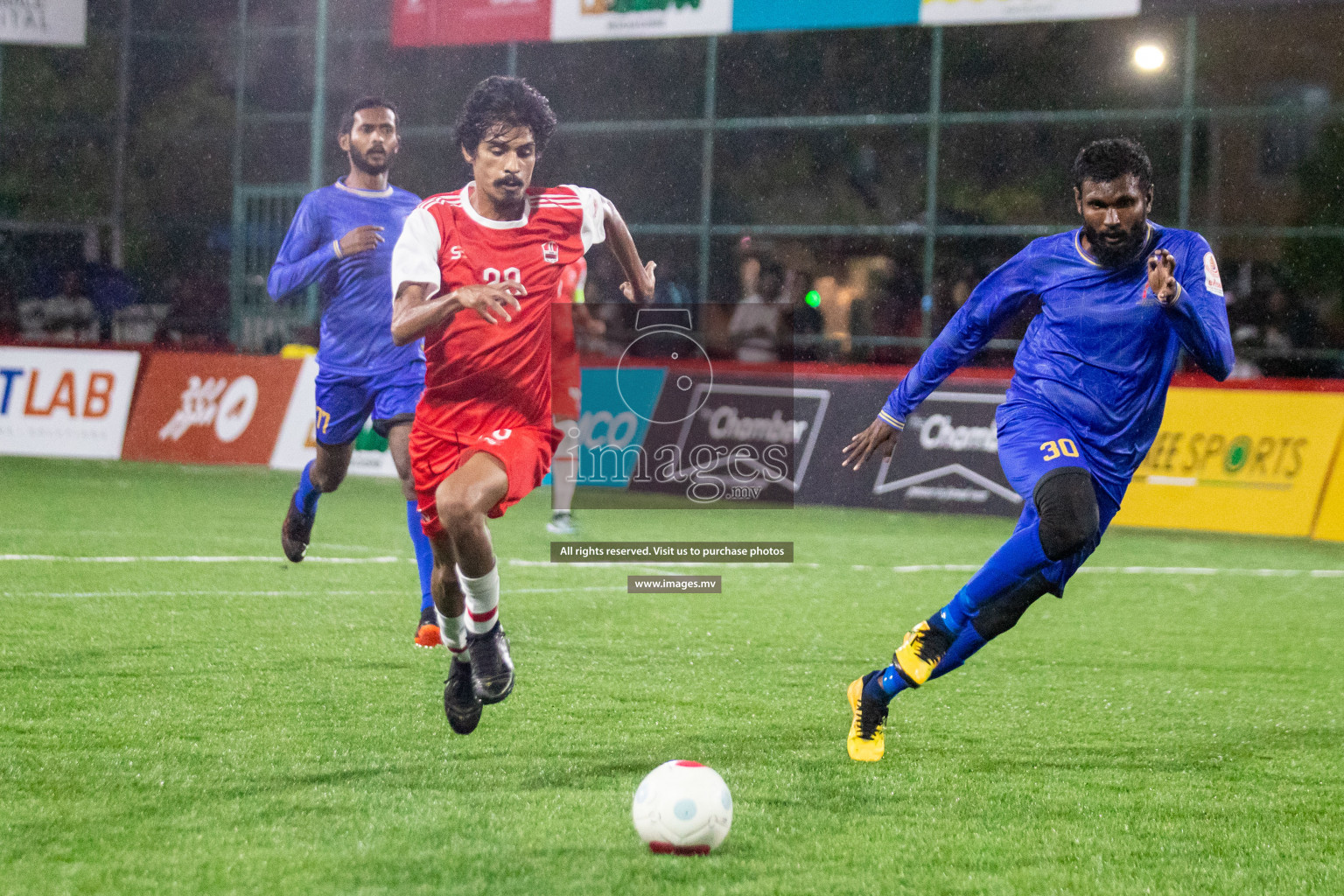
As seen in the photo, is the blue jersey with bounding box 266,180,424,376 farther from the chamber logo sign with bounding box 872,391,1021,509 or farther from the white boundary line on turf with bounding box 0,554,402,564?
the chamber logo sign with bounding box 872,391,1021,509

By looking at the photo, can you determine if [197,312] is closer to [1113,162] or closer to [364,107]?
[364,107]

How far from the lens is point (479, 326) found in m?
4.88

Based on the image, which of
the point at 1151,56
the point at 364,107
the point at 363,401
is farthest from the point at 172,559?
the point at 1151,56

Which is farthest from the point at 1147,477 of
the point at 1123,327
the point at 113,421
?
the point at 113,421

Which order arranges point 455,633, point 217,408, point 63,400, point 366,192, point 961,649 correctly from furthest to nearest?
point 63,400, point 217,408, point 366,192, point 455,633, point 961,649

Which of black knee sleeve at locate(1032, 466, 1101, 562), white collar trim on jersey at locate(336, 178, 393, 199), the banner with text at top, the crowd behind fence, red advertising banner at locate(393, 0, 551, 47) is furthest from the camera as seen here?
the crowd behind fence

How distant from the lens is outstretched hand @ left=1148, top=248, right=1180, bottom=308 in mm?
4152

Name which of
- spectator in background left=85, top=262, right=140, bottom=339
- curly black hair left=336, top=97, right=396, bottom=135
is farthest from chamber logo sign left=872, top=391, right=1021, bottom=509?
spectator in background left=85, top=262, right=140, bottom=339

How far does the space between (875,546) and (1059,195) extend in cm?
1062

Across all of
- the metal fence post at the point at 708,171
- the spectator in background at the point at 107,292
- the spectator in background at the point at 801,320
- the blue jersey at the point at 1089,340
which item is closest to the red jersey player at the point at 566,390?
the blue jersey at the point at 1089,340

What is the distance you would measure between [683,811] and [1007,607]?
140cm

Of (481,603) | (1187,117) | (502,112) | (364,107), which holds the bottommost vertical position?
(481,603)

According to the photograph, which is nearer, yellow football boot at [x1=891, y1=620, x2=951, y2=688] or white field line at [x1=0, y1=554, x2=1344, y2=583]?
yellow football boot at [x1=891, y1=620, x2=951, y2=688]

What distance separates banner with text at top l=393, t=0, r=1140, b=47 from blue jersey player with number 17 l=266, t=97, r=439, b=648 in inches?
324
